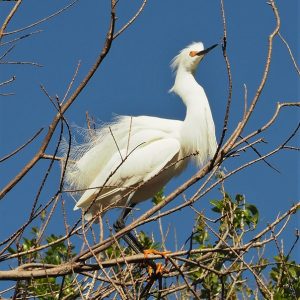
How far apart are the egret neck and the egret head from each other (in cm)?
35

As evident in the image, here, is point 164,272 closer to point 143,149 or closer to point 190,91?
point 143,149

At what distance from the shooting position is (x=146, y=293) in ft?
11.2

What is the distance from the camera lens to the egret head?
249 inches

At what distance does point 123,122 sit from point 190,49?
43.3 inches

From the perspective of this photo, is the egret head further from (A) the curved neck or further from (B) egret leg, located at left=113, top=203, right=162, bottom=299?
(B) egret leg, located at left=113, top=203, right=162, bottom=299

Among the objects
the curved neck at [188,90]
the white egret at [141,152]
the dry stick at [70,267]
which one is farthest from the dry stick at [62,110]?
the curved neck at [188,90]

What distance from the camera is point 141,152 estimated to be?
5.77 metres

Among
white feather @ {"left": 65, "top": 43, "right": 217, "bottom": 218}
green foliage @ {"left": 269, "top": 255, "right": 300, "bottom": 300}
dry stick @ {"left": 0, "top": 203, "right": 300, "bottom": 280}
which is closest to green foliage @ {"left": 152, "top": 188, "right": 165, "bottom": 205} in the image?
white feather @ {"left": 65, "top": 43, "right": 217, "bottom": 218}

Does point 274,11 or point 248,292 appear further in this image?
point 248,292

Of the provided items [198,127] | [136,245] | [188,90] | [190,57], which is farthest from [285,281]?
[190,57]

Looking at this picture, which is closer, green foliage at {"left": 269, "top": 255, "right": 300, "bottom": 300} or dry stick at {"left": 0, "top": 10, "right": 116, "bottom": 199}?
dry stick at {"left": 0, "top": 10, "right": 116, "bottom": 199}

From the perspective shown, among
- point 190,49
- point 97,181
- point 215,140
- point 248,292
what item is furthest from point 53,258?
point 190,49

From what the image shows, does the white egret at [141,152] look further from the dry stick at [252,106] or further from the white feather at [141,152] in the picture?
the dry stick at [252,106]

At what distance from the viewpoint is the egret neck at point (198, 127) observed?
18.7 ft
